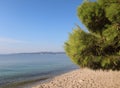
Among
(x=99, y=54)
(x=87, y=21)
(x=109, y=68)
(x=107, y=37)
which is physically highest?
(x=87, y=21)

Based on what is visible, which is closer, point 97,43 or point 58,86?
point 97,43

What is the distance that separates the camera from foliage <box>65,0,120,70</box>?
8.71 meters

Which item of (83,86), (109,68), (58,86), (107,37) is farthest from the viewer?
(58,86)

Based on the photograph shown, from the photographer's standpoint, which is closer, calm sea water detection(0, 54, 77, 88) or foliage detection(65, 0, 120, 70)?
foliage detection(65, 0, 120, 70)

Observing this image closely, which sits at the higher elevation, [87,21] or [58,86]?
[87,21]

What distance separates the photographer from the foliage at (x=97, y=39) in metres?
8.71

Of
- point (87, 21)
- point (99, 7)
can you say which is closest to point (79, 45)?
point (87, 21)

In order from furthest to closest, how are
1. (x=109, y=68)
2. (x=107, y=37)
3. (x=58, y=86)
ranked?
(x=58, y=86) → (x=109, y=68) → (x=107, y=37)

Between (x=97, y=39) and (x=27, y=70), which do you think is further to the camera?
(x=27, y=70)

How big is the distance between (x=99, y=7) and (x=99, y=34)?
1124 mm

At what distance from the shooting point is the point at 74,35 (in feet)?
31.3

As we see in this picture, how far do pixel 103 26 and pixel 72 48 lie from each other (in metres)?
1.56

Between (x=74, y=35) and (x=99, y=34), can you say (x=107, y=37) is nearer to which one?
(x=99, y=34)

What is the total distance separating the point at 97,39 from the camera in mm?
9141
